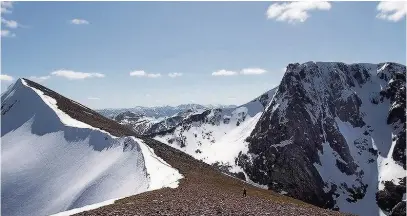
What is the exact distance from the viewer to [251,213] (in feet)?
123

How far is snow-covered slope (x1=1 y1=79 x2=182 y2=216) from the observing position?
3000 inches

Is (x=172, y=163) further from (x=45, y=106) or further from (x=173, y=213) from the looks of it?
(x=45, y=106)

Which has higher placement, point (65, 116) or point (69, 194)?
point (65, 116)

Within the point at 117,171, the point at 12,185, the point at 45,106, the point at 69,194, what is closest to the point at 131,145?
the point at 117,171

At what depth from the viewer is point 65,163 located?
99.0 meters

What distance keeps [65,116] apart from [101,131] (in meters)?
26.3

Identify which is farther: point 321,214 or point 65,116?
point 65,116

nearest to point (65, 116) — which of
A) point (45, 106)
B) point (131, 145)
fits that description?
point (45, 106)

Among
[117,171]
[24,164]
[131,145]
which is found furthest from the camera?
[24,164]

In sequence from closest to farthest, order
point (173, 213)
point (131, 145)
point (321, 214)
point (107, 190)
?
point (173, 213), point (321, 214), point (107, 190), point (131, 145)

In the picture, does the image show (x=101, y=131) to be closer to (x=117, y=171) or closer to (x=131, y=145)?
(x=131, y=145)

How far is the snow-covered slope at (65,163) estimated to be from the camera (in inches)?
3000

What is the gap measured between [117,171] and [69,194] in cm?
1160

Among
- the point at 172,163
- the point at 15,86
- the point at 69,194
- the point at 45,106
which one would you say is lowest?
the point at 69,194
